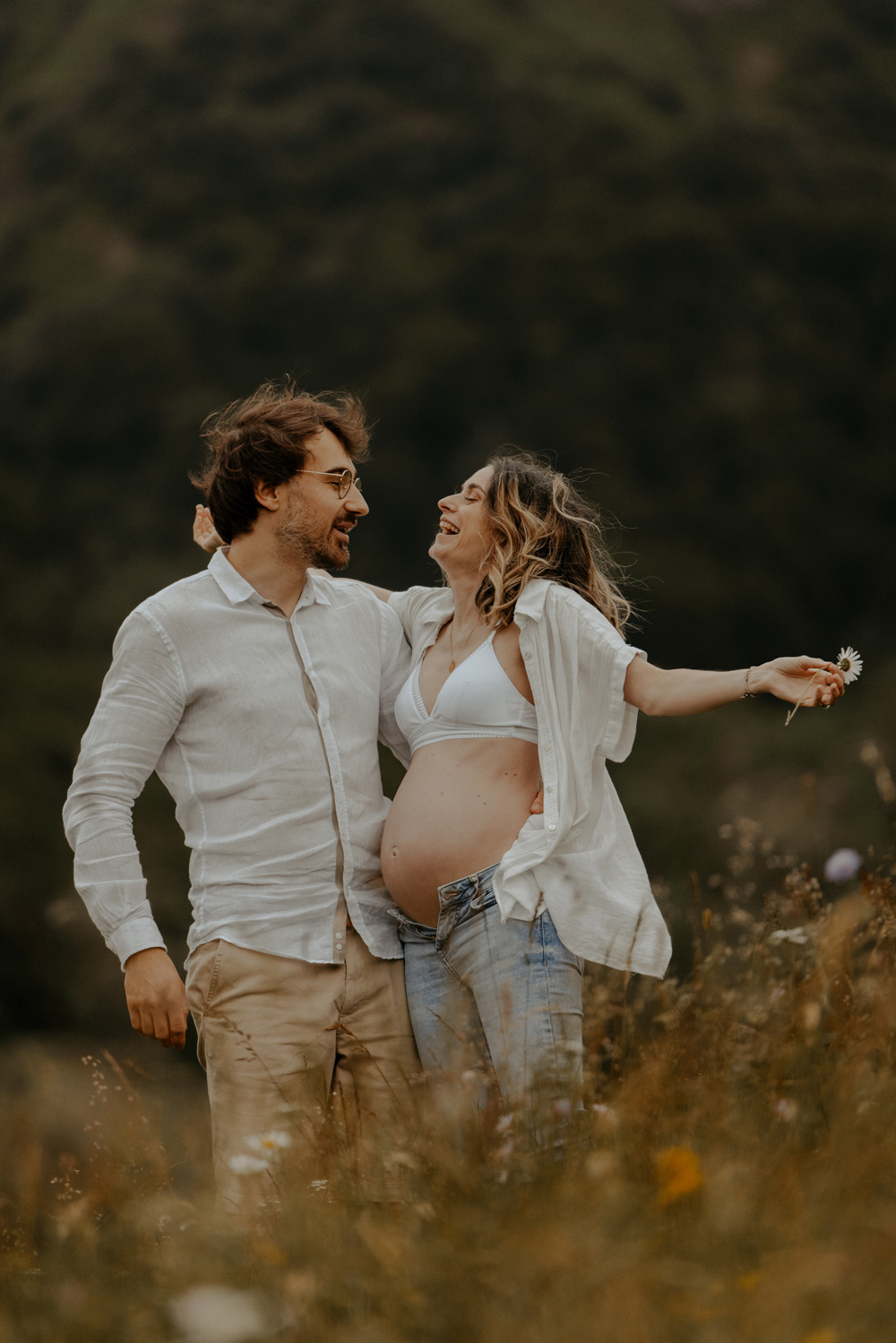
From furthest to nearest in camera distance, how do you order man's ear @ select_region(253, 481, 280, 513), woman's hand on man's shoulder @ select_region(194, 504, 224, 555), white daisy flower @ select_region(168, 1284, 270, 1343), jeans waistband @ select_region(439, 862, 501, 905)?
woman's hand on man's shoulder @ select_region(194, 504, 224, 555)
man's ear @ select_region(253, 481, 280, 513)
jeans waistband @ select_region(439, 862, 501, 905)
white daisy flower @ select_region(168, 1284, 270, 1343)

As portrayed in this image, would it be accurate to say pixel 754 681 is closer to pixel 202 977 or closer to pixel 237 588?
pixel 237 588

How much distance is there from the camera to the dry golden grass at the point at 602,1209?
146 centimetres

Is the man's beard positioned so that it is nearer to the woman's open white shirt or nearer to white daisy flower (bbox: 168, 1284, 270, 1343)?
the woman's open white shirt

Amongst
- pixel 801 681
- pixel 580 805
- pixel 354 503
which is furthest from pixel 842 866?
pixel 354 503

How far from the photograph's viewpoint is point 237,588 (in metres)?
3.06

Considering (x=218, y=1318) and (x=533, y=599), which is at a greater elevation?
(x=533, y=599)

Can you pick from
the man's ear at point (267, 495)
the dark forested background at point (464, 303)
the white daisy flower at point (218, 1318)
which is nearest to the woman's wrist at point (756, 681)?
the man's ear at point (267, 495)

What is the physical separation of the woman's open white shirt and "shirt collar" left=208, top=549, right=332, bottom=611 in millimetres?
509

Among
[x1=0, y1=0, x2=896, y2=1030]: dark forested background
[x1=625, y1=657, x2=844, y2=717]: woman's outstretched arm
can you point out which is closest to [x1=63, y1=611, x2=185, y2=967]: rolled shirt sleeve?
[x1=625, y1=657, x2=844, y2=717]: woman's outstretched arm

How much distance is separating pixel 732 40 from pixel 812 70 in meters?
1.56

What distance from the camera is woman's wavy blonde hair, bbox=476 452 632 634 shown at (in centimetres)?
307

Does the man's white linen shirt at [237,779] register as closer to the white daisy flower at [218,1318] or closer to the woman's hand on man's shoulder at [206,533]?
the woman's hand on man's shoulder at [206,533]

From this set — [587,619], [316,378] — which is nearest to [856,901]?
[587,619]

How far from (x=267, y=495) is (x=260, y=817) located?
0.77 meters
